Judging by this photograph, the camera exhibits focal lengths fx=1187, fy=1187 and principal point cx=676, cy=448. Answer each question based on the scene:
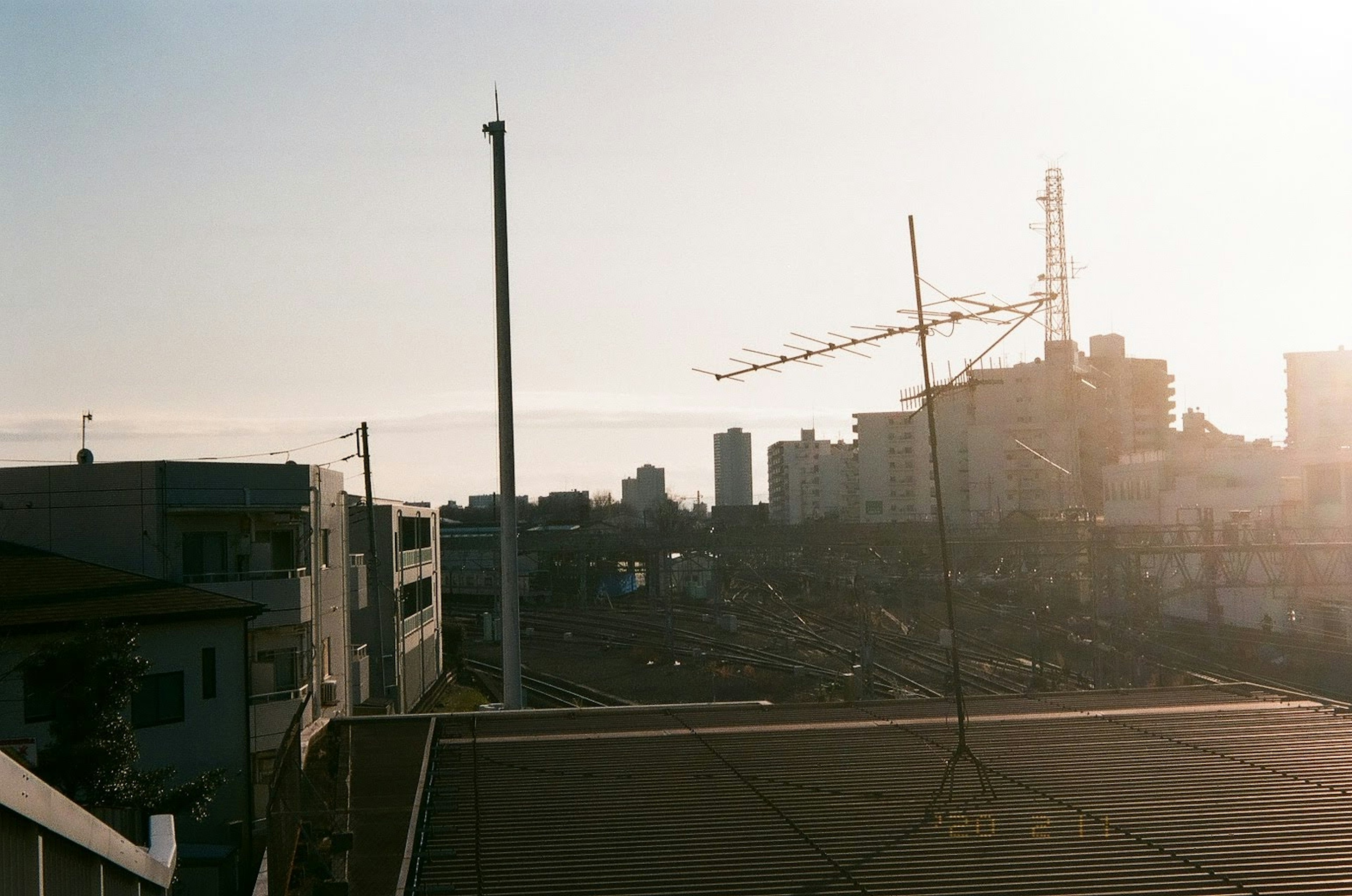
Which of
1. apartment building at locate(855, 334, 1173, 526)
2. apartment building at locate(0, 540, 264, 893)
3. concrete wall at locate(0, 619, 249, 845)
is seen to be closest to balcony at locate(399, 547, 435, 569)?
apartment building at locate(0, 540, 264, 893)

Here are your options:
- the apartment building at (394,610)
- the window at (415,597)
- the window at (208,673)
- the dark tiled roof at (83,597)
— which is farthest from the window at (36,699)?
the window at (415,597)

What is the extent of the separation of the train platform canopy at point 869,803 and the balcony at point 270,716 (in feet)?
24.9

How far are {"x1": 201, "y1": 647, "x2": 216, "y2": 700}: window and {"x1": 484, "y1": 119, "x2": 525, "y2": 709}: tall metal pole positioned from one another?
13.9ft

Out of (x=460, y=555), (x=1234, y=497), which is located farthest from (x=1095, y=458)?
(x=460, y=555)

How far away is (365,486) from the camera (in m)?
20.9

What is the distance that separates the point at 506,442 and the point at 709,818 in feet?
26.2

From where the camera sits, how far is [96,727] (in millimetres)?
11781

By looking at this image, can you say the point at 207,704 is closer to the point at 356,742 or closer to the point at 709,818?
the point at 356,742

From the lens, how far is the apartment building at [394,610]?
25.7 meters

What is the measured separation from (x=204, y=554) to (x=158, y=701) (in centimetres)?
394

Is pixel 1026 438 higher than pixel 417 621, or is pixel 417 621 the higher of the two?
pixel 1026 438

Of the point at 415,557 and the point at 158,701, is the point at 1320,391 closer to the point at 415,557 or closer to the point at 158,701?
the point at 415,557

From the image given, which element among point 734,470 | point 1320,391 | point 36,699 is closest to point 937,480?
point 36,699

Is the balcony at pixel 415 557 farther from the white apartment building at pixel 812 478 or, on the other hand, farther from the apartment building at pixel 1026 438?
the white apartment building at pixel 812 478
